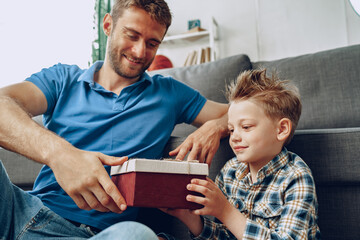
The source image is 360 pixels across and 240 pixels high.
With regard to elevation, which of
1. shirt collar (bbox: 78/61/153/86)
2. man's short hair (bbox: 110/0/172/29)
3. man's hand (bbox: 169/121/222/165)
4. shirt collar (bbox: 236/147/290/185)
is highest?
man's short hair (bbox: 110/0/172/29)

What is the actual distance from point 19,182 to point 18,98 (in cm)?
62

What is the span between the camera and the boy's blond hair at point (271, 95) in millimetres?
952

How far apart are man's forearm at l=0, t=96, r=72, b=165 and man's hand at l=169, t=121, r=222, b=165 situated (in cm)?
35

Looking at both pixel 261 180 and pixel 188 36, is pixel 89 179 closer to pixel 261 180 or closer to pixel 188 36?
pixel 261 180

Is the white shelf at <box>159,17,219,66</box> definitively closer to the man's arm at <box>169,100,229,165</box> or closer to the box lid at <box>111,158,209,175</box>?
the man's arm at <box>169,100,229,165</box>

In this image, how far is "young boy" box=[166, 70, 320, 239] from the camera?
0.80m

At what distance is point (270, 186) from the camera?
35.9 inches

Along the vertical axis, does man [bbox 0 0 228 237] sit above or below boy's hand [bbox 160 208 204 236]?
above

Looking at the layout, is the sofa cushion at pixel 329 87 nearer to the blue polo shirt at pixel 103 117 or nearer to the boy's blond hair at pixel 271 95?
the boy's blond hair at pixel 271 95

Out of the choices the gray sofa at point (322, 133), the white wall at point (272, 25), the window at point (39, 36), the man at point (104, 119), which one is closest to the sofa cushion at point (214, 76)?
the gray sofa at point (322, 133)

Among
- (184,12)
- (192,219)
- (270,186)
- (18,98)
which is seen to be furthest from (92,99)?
(184,12)

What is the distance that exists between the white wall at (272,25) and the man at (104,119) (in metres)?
2.65

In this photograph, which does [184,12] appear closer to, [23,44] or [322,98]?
[23,44]

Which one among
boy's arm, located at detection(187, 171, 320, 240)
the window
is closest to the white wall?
the window
